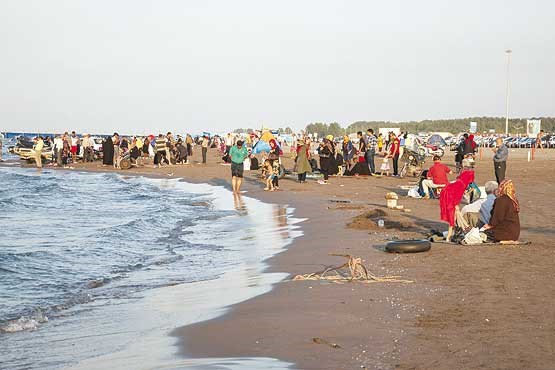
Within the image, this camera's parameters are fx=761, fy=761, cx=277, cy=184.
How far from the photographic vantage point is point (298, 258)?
11.2m

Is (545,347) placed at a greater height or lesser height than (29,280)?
greater

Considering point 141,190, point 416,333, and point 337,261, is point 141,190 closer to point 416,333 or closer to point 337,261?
point 337,261

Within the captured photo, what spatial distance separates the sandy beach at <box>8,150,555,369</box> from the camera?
5449 millimetres

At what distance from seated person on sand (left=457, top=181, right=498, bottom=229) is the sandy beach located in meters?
0.81

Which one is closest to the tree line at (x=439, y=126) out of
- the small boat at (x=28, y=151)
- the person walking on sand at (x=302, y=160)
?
the small boat at (x=28, y=151)

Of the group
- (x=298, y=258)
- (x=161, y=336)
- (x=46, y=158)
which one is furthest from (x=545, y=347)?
(x=46, y=158)

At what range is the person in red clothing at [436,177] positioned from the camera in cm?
1744

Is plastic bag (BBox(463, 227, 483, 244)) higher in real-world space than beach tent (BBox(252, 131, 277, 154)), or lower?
lower

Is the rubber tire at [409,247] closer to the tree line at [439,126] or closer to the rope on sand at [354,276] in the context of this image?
the rope on sand at [354,276]

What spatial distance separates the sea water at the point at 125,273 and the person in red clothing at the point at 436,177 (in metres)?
3.63

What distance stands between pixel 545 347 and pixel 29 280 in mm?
7692

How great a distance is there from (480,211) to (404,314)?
17.7 ft

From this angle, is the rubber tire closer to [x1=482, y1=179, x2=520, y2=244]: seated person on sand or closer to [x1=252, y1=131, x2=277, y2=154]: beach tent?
[x1=482, y1=179, x2=520, y2=244]: seated person on sand

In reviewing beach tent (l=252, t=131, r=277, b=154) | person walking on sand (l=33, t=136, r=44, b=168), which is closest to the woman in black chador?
person walking on sand (l=33, t=136, r=44, b=168)
